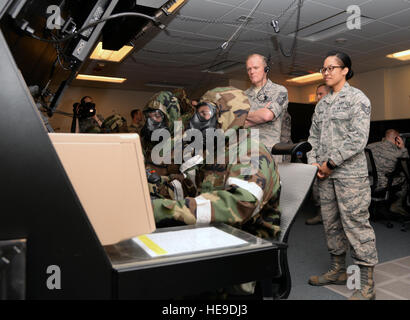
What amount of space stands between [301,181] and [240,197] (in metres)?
0.40

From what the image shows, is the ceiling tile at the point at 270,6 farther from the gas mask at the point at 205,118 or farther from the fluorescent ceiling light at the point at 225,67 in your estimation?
the gas mask at the point at 205,118

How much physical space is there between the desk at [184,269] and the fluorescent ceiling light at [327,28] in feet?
12.9

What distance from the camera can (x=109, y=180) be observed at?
1.74 ft

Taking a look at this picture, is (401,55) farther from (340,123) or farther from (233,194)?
(233,194)

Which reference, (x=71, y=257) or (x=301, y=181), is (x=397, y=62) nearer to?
(x=301, y=181)

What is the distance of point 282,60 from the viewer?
5734 millimetres

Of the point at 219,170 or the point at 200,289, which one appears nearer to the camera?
the point at 200,289

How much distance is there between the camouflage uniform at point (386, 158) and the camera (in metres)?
3.73

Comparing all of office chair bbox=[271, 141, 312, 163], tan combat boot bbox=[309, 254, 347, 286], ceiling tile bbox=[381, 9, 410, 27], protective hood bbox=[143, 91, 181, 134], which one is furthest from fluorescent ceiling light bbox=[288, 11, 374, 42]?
office chair bbox=[271, 141, 312, 163]

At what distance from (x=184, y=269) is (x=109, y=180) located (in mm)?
182

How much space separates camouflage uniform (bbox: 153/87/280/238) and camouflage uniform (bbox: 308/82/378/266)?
2.97 feet
